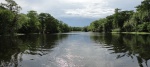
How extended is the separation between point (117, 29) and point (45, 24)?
55.9 m

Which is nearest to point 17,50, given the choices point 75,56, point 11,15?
point 75,56

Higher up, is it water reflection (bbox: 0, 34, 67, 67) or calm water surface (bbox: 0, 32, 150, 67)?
water reflection (bbox: 0, 34, 67, 67)

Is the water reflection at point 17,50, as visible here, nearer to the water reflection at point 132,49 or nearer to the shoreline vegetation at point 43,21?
the water reflection at point 132,49

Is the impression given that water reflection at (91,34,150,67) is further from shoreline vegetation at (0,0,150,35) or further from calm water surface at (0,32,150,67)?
shoreline vegetation at (0,0,150,35)

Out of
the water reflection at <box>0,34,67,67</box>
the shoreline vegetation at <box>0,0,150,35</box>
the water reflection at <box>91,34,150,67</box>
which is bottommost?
the water reflection at <box>91,34,150,67</box>

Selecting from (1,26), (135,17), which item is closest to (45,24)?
(135,17)

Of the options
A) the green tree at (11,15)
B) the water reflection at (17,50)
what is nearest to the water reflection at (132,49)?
the water reflection at (17,50)

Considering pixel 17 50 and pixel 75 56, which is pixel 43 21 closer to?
pixel 17 50

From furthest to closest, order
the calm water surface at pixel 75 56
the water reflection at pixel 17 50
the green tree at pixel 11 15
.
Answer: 1. the green tree at pixel 11 15
2. the water reflection at pixel 17 50
3. the calm water surface at pixel 75 56

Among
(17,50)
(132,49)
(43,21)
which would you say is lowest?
(132,49)

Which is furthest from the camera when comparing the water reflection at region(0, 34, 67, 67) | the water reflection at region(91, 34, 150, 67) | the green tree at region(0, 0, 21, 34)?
the green tree at region(0, 0, 21, 34)

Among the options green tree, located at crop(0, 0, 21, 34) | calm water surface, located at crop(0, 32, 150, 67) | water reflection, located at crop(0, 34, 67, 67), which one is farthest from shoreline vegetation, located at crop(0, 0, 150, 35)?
calm water surface, located at crop(0, 32, 150, 67)

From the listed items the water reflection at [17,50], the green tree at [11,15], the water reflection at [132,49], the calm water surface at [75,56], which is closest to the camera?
the calm water surface at [75,56]

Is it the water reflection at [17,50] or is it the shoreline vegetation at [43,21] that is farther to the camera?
the shoreline vegetation at [43,21]
